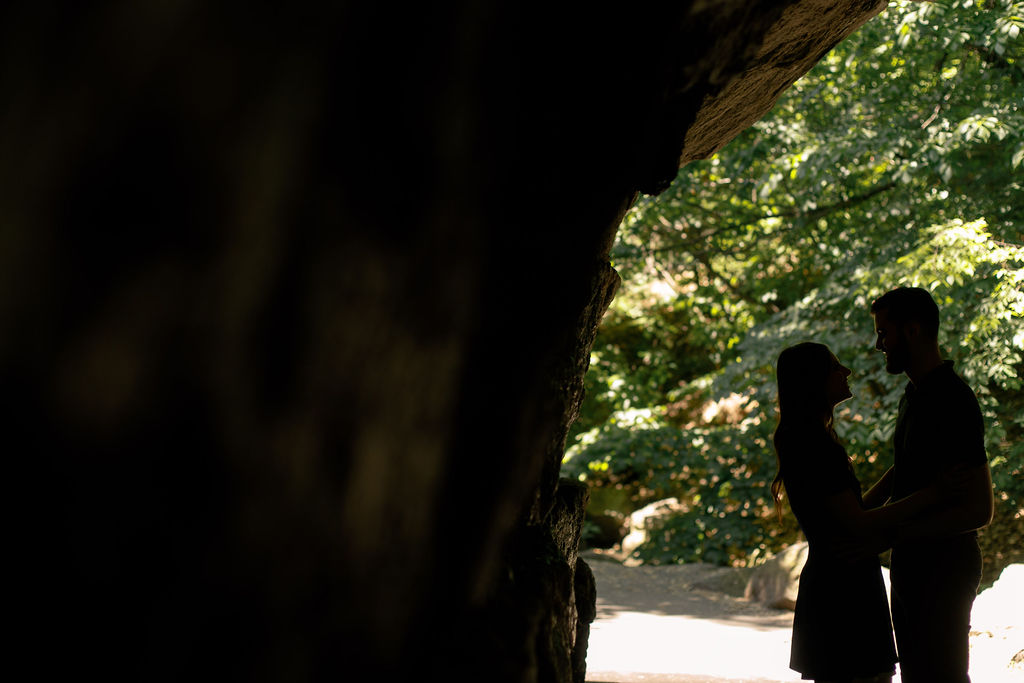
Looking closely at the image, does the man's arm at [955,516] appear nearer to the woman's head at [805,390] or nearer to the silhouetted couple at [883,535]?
the silhouetted couple at [883,535]

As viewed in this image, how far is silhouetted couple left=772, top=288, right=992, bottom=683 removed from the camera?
2.55 metres

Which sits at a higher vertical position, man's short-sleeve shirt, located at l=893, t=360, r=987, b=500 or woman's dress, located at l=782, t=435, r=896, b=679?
man's short-sleeve shirt, located at l=893, t=360, r=987, b=500

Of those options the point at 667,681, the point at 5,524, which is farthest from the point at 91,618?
the point at 667,681

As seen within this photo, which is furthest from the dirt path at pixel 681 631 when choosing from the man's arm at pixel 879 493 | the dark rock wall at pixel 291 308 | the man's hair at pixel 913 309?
the dark rock wall at pixel 291 308

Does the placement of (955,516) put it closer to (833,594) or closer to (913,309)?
(833,594)

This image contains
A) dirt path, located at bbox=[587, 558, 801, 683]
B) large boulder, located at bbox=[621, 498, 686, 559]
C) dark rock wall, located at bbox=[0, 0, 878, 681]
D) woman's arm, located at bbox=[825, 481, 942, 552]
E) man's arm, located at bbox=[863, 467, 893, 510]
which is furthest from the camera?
large boulder, located at bbox=[621, 498, 686, 559]

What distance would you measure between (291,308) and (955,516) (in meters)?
1.91

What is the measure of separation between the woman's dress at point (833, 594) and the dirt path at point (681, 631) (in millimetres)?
2790

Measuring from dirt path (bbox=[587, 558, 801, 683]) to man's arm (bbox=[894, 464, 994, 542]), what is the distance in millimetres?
2981

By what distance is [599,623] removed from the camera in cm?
780

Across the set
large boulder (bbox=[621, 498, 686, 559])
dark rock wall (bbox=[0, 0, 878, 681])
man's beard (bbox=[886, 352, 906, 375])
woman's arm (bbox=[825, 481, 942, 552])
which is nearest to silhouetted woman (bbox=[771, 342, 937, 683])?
woman's arm (bbox=[825, 481, 942, 552])

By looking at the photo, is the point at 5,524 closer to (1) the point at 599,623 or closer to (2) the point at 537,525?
(2) the point at 537,525

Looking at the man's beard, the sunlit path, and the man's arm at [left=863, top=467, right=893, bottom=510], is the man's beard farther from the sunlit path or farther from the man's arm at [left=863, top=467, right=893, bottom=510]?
the sunlit path

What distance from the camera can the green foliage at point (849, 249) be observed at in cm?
786
